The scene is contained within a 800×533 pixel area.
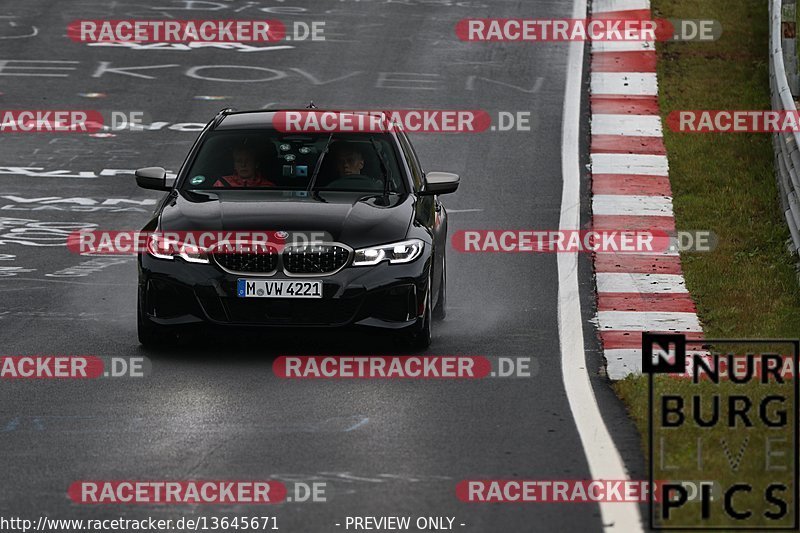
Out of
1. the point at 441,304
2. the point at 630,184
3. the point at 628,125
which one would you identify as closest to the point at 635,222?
the point at 630,184

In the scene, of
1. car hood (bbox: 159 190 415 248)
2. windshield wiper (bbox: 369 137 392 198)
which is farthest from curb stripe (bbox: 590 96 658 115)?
car hood (bbox: 159 190 415 248)

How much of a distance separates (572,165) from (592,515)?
11217mm

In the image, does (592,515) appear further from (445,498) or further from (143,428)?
(143,428)

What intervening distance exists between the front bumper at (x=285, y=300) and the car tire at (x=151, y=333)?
71 mm

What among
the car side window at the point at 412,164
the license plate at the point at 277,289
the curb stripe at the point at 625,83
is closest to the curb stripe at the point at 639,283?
the car side window at the point at 412,164

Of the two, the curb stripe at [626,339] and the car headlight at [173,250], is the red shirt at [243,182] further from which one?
the curb stripe at [626,339]

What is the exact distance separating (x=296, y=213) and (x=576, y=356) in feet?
6.74

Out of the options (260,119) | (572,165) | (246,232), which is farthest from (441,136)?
(246,232)

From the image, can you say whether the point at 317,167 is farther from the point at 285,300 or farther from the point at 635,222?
the point at 635,222

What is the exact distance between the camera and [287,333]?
11.5 metres

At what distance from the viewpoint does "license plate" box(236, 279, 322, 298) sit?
35.1ft

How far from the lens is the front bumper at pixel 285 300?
10742 millimetres

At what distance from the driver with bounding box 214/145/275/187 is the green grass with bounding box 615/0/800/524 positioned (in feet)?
10.3

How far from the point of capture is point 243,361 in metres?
10.9
